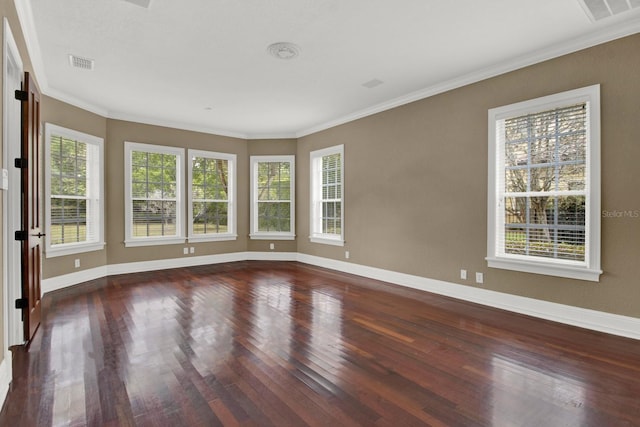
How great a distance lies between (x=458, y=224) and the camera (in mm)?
4383

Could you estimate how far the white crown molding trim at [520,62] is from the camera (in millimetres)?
3094

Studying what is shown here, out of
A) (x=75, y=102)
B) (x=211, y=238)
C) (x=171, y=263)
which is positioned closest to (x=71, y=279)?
(x=171, y=263)

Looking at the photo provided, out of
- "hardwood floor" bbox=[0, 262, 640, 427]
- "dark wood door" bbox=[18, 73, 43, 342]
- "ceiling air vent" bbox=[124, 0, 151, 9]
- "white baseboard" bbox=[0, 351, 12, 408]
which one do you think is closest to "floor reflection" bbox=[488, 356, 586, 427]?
"hardwood floor" bbox=[0, 262, 640, 427]

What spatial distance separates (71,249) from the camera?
505cm

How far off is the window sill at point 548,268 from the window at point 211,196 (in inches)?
203

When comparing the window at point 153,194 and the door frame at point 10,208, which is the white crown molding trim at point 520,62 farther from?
the door frame at point 10,208

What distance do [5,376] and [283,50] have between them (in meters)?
3.46

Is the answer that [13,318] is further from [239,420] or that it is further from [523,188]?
[523,188]

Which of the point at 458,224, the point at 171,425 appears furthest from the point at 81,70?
the point at 458,224

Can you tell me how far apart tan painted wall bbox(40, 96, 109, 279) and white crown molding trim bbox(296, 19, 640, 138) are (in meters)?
4.31

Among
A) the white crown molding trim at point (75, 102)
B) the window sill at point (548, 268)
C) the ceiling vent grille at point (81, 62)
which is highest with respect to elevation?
the ceiling vent grille at point (81, 62)

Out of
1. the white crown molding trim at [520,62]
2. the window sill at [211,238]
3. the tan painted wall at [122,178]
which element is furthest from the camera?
the window sill at [211,238]

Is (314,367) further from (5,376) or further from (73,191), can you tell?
(73,191)

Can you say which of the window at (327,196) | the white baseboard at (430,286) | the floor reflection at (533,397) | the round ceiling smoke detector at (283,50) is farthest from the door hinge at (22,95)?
the window at (327,196)
